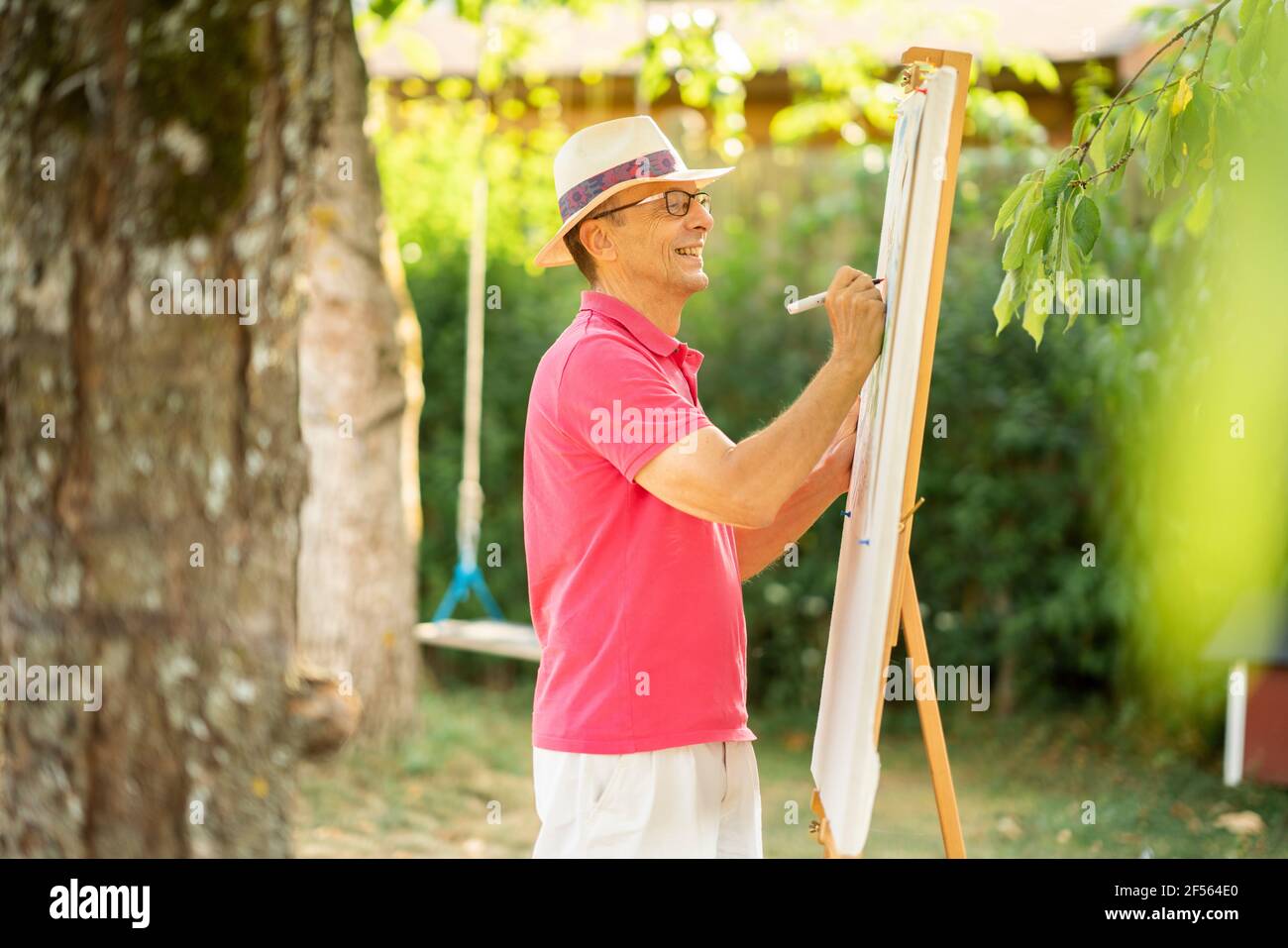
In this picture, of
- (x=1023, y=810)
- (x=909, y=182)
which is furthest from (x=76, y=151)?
(x=1023, y=810)

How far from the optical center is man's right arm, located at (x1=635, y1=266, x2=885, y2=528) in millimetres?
1916

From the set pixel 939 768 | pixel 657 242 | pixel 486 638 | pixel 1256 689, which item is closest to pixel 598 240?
pixel 657 242

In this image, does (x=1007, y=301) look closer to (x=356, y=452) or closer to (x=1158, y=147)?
(x=1158, y=147)

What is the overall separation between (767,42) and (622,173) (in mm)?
5915

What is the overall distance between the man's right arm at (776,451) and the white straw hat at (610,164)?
0.42 meters

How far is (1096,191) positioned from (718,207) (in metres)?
4.93

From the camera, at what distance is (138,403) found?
2.42 metres

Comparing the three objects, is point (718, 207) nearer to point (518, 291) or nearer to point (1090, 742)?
point (518, 291)

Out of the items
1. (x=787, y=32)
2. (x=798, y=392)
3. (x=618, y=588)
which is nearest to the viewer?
(x=618, y=588)

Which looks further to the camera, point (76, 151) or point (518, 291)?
point (518, 291)

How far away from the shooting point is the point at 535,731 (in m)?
2.22

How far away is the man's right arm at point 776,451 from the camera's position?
1916mm

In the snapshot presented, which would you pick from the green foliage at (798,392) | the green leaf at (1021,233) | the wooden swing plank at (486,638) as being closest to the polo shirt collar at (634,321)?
the green leaf at (1021,233)
